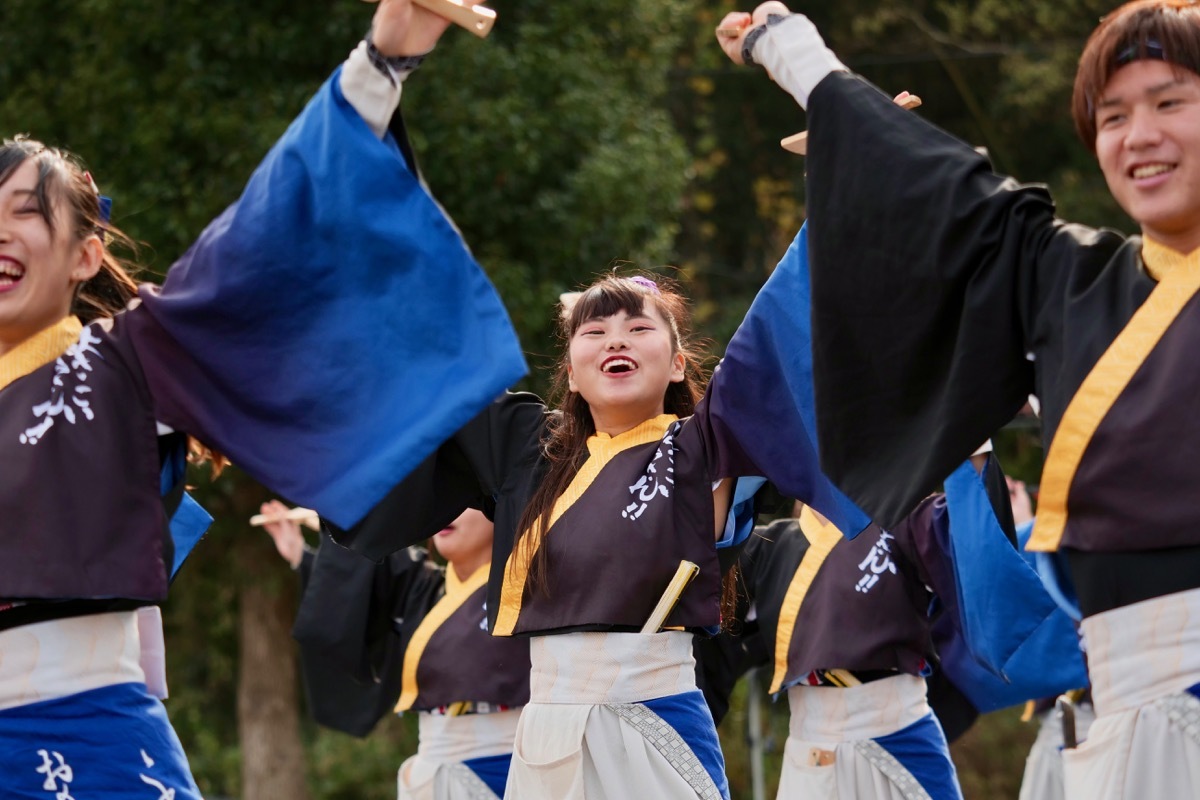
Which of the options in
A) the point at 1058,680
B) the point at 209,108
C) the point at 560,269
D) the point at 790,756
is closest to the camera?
the point at 790,756

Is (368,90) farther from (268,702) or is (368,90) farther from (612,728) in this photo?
(268,702)

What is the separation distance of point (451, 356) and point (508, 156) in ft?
15.2

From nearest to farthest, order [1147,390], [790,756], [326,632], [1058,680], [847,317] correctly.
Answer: [1147,390], [847,317], [790,756], [1058,680], [326,632]

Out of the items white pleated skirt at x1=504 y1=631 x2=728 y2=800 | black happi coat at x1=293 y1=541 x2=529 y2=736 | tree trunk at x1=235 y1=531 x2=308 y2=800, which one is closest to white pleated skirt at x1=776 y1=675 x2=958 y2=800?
black happi coat at x1=293 y1=541 x2=529 y2=736

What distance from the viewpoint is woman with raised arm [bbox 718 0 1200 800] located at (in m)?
1.86

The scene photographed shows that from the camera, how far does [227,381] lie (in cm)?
236

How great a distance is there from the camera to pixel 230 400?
2.37 metres

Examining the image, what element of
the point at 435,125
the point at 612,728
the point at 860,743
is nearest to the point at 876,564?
the point at 860,743

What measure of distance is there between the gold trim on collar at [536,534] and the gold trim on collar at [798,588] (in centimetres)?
110

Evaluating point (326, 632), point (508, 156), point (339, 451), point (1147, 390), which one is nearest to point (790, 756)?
point (326, 632)

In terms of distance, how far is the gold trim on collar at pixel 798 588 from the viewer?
13.5 feet

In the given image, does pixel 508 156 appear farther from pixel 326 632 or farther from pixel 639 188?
pixel 326 632

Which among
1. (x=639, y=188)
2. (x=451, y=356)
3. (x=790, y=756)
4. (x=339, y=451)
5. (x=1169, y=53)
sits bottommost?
(x=790, y=756)

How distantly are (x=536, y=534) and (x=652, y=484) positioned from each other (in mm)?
246
